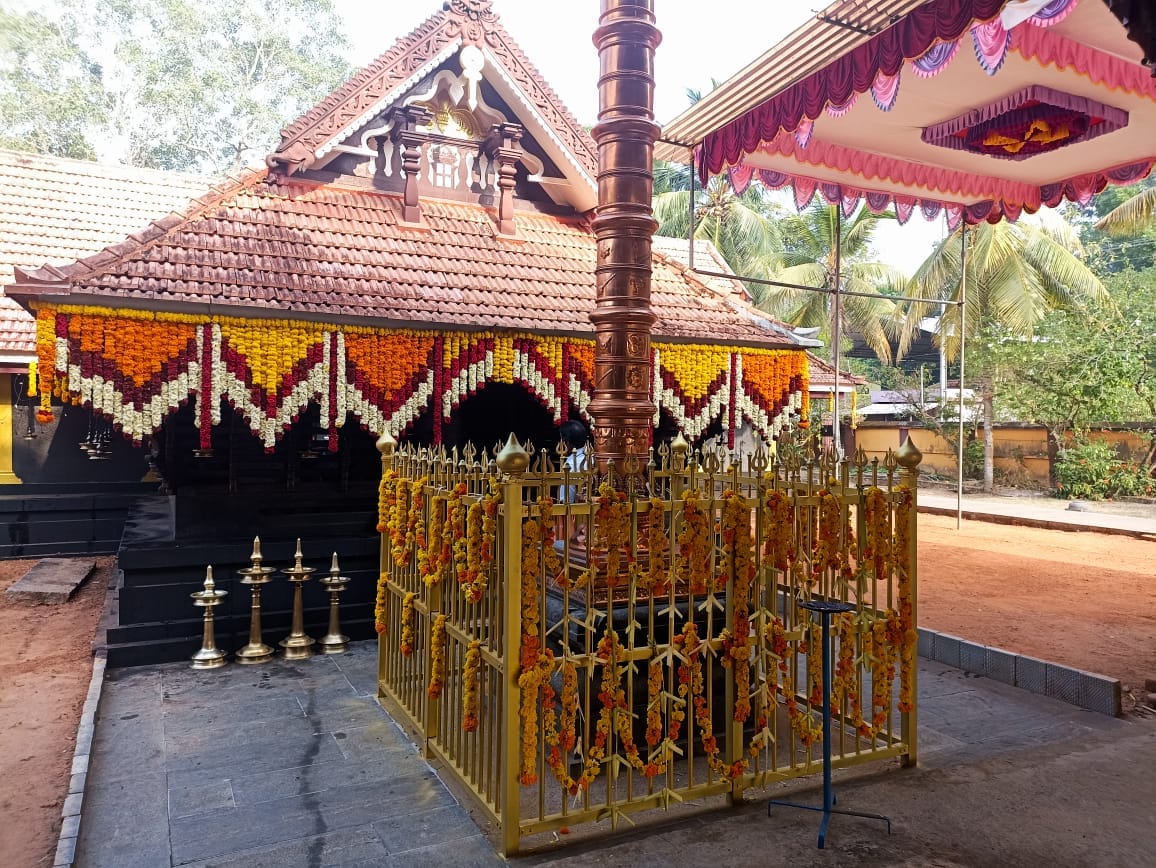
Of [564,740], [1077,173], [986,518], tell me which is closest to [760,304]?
[986,518]

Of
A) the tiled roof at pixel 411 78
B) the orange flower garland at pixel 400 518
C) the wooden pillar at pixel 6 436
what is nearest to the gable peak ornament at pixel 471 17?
the tiled roof at pixel 411 78

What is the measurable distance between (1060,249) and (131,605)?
22592mm

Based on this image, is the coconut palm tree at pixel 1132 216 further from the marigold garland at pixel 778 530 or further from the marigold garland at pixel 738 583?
the marigold garland at pixel 738 583

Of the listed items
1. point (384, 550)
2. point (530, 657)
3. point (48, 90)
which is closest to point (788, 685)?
point (530, 657)

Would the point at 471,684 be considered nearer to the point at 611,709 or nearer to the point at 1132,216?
the point at 611,709

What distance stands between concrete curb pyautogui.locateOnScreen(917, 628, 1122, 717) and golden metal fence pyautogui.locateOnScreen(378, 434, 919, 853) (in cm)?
181

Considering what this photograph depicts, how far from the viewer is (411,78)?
28.1 feet

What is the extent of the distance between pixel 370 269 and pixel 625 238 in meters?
4.02

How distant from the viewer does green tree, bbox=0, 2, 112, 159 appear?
2261 centimetres

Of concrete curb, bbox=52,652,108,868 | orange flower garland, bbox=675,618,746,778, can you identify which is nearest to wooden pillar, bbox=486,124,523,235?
concrete curb, bbox=52,652,108,868

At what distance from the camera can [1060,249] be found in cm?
2088

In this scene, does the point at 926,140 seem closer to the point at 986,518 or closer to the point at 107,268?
the point at 107,268

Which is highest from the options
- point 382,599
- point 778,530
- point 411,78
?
point 411,78

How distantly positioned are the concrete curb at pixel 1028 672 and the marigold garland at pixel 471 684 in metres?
4.40
